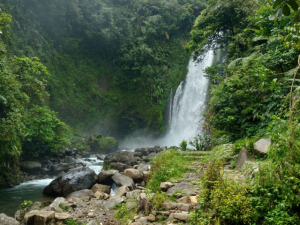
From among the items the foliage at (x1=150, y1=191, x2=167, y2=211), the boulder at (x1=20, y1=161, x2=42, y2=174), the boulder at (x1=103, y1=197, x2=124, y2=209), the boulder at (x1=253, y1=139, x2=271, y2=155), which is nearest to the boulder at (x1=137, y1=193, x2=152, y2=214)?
the foliage at (x1=150, y1=191, x2=167, y2=211)

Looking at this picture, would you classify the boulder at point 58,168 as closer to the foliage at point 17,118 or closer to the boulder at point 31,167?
the boulder at point 31,167

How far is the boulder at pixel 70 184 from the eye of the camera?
8.02 m

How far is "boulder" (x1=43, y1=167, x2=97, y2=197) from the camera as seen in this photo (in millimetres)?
8016

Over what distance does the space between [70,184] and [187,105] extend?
15519 mm

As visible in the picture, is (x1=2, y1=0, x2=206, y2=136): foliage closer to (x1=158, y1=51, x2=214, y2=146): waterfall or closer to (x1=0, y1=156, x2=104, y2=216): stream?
(x1=158, y1=51, x2=214, y2=146): waterfall

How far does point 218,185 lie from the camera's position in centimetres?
324

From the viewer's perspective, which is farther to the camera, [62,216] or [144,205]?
[62,216]

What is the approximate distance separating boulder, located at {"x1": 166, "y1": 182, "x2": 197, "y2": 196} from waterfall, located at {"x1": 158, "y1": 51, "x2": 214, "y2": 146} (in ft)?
51.1

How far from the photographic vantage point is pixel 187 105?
21.8 m

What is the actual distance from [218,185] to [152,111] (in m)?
21.6

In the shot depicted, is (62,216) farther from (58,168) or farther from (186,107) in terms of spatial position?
(186,107)

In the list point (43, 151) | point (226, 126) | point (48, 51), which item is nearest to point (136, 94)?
point (48, 51)

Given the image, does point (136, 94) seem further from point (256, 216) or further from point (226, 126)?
point (256, 216)

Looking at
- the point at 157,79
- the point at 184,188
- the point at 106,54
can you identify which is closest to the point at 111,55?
the point at 106,54
